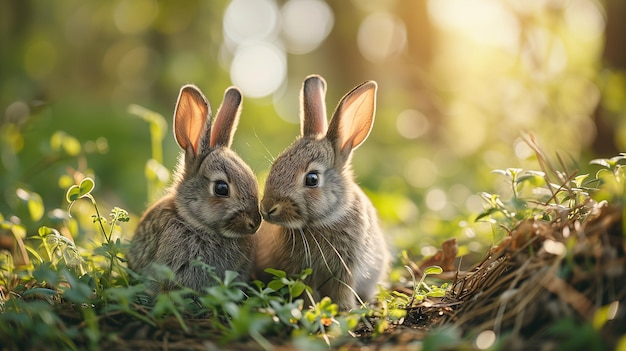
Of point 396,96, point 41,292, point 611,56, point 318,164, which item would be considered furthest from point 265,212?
point 396,96

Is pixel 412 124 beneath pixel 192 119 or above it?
beneath

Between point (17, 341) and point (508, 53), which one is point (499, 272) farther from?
point (508, 53)

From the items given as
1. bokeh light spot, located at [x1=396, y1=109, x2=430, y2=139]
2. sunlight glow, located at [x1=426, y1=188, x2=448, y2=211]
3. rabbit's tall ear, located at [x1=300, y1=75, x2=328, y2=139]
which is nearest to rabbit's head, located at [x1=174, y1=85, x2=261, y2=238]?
rabbit's tall ear, located at [x1=300, y1=75, x2=328, y2=139]

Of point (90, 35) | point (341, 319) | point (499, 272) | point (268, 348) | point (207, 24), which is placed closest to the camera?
point (268, 348)

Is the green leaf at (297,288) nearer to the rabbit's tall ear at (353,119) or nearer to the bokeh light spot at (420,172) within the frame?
the rabbit's tall ear at (353,119)

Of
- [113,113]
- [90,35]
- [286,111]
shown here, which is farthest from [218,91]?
[90,35]

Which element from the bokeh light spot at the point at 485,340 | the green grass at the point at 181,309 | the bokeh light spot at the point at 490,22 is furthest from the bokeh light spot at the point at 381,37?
the bokeh light spot at the point at 485,340

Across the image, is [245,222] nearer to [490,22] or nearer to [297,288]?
[297,288]
